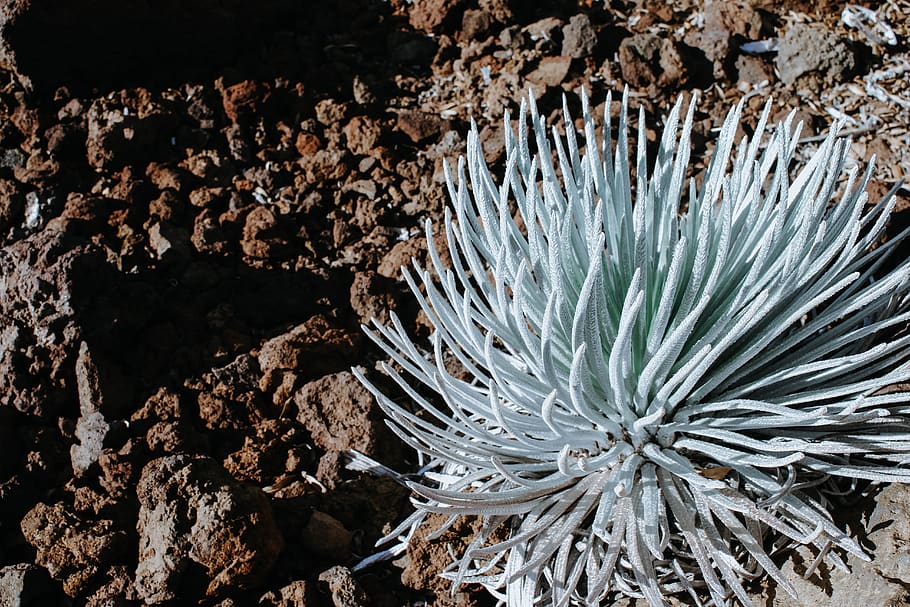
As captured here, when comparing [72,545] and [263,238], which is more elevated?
[263,238]

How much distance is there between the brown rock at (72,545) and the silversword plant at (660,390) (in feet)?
1.86

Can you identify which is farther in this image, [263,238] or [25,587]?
[263,238]

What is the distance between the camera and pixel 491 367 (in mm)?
1256

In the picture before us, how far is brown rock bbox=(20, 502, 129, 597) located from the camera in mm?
1578

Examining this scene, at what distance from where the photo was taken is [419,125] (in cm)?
237

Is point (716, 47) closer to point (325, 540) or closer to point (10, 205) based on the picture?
point (325, 540)

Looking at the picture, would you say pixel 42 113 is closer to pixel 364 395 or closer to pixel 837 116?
pixel 364 395

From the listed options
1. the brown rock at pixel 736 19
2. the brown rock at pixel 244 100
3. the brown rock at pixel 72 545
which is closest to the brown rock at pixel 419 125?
the brown rock at pixel 244 100

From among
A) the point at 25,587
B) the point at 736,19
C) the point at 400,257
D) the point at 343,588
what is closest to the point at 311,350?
the point at 400,257

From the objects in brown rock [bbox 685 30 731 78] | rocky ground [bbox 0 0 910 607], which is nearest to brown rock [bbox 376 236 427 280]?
rocky ground [bbox 0 0 910 607]

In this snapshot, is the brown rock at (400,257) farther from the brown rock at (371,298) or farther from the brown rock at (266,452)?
the brown rock at (266,452)

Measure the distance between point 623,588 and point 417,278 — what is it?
3.17 feet

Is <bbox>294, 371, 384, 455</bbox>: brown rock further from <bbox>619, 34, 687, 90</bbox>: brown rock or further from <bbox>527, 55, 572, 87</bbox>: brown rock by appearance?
<bbox>619, 34, 687, 90</bbox>: brown rock

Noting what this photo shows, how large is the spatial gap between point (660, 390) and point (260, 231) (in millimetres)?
1206
